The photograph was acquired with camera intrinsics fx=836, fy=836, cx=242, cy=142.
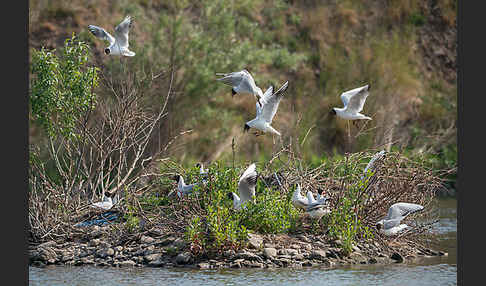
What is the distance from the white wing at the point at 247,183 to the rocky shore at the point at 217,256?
562mm

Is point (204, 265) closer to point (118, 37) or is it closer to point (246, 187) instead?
point (246, 187)

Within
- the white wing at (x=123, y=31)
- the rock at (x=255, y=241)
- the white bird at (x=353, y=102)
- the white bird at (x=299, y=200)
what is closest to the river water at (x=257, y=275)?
the rock at (x=255, y=241)

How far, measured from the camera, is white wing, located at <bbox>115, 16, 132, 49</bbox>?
509 inches

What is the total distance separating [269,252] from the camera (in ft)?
36.5

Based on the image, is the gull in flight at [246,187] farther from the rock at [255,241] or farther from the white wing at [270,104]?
the white wing at [270,104]

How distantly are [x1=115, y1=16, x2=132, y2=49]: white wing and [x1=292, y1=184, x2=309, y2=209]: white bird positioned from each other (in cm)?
370

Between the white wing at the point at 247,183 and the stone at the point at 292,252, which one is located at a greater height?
the white wing at the point at 247,183

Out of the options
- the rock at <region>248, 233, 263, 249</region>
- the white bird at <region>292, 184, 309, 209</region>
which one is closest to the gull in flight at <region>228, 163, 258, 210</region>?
the rock at <region>248, 233, 263, 249</region>

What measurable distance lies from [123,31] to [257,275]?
4691 millimetres

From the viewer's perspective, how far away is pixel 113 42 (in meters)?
13.1

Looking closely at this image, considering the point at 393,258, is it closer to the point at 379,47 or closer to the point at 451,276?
the point at 451,276

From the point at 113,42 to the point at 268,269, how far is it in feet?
15.0

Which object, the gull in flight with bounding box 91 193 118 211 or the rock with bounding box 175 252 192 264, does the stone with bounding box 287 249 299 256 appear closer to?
the rock with bounding box 175 252 192 264

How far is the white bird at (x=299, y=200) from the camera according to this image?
11.6 meters
